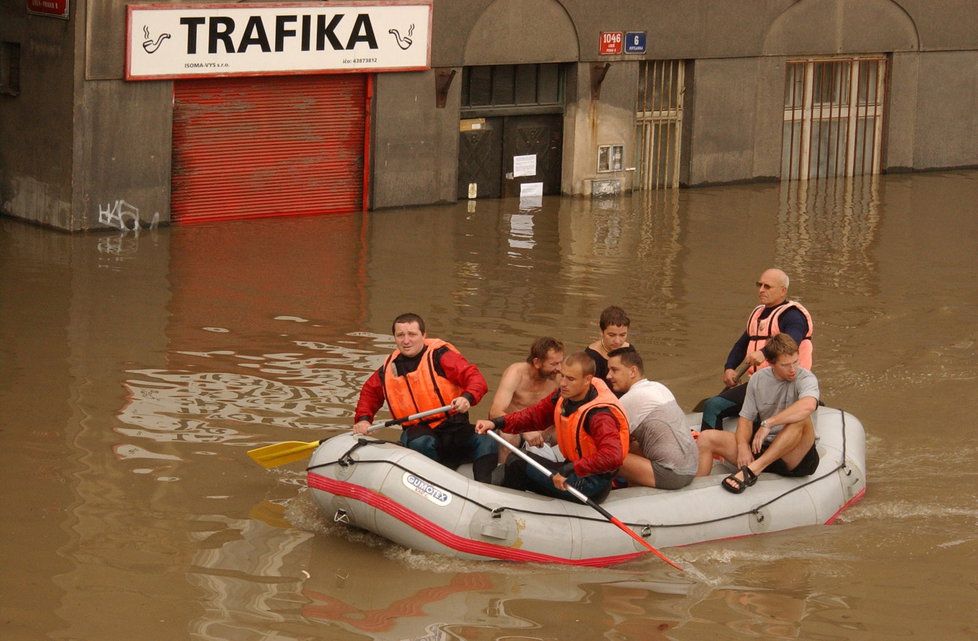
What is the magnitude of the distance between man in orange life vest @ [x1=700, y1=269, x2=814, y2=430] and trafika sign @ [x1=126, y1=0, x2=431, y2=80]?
10.2 metres

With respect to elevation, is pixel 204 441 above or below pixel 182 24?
below

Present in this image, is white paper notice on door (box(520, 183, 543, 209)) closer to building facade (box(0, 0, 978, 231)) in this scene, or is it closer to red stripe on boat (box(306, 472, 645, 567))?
building facade (box(0, 0, 978, 231))

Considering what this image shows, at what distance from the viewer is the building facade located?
769 inches

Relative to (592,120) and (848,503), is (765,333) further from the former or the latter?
(592,120)

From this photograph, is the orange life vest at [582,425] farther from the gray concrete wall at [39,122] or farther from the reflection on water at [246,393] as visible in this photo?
the gray concrete wall at [39,122]

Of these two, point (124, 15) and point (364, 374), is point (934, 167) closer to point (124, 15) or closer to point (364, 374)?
point (124, 15)

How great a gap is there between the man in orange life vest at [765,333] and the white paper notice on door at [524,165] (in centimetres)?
1209

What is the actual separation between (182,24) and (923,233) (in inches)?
399

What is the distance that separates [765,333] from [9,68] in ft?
40.0

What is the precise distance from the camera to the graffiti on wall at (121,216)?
19703 millimetres

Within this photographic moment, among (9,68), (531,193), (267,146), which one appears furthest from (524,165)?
(9,68)

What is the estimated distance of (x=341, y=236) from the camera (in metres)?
20.2

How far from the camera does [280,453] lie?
10.6 m

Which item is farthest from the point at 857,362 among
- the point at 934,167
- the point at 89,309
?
the point at 934,167
